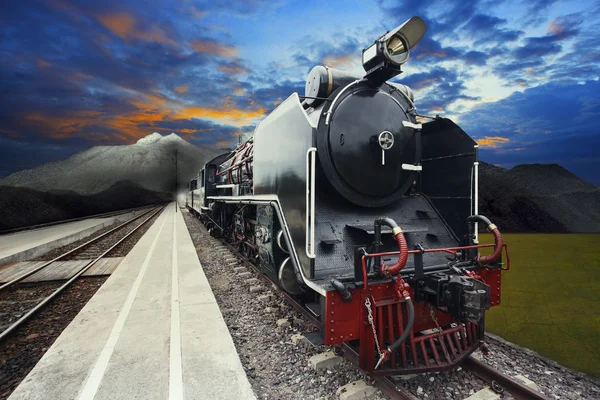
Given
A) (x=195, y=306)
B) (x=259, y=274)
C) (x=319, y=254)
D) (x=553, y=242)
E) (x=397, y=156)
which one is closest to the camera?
(x=319, y=254)

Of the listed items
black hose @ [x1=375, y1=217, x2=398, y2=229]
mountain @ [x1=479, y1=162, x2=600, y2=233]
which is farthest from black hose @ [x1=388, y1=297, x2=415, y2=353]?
mountain @ [x1=479, y1=162, x2=600, y2=233]

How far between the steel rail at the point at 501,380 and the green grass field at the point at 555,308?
3.08 feet

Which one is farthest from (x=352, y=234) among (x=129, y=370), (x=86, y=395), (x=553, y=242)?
(x=553, y=242)

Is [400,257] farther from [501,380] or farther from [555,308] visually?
[555,308]

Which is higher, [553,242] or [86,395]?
[553,242]

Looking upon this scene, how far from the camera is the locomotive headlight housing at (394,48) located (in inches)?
136

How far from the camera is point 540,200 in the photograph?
12180 mm

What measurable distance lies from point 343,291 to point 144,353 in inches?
92.5

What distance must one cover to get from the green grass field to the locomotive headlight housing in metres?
3.38

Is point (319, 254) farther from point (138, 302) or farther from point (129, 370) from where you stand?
point (138, 302)

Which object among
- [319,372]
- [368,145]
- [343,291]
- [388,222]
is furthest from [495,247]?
[319,372]

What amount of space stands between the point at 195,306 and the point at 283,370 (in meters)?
2.20

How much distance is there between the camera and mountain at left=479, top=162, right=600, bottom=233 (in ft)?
35.7

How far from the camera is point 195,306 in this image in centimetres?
491
